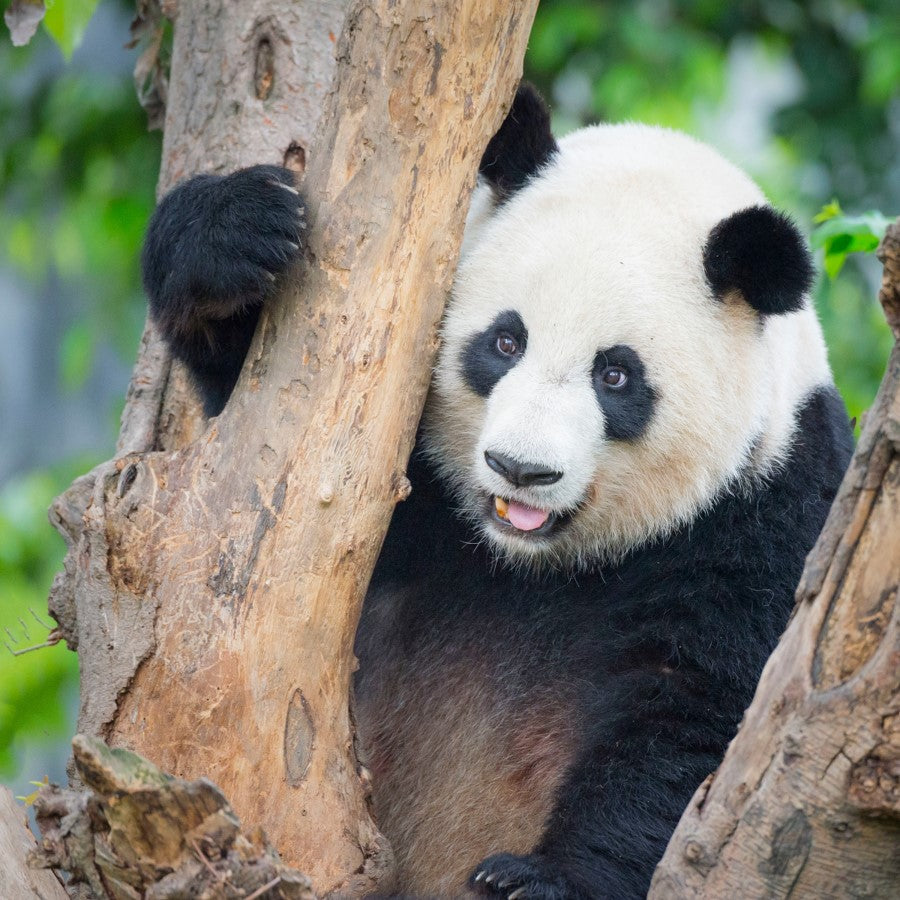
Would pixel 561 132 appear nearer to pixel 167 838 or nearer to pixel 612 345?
pixel 612 345

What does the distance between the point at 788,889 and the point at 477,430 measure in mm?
1601

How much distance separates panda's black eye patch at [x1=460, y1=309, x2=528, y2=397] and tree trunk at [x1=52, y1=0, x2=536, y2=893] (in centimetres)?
34

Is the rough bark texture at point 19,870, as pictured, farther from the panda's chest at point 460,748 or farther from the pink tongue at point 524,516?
the pink tongue at point 524,516

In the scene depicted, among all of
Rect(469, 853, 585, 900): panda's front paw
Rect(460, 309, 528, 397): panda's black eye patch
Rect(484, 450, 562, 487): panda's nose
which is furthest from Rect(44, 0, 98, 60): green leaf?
Rect(469, 853, 585, 900): panda's front paw

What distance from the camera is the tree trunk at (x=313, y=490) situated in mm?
2736

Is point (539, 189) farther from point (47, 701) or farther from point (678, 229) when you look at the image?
point (47, 701)

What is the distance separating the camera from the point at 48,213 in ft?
23.9

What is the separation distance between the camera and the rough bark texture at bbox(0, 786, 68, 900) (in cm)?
261

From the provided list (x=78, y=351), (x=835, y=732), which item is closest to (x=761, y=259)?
(x=835, y=732)

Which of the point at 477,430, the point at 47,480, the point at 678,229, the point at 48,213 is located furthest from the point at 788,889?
the point at 48,213

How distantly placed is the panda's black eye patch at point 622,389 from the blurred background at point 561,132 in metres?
2.02

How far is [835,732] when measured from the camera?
2.03 metres

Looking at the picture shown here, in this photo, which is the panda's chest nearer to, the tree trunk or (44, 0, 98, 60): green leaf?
the tree trunk

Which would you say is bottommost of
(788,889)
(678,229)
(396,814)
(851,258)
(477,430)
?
(396,814)
